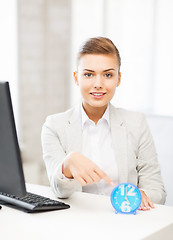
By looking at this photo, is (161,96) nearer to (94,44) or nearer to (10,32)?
(10,32)

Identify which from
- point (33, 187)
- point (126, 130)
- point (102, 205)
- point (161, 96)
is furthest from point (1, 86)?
point (161, 96)

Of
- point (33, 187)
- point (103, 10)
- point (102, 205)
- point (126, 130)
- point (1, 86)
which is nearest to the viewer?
point (1, 86)

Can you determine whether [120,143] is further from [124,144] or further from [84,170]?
[84,170]

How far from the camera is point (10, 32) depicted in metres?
3.73

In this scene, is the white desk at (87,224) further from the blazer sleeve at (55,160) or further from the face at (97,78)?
the face at (97,78)

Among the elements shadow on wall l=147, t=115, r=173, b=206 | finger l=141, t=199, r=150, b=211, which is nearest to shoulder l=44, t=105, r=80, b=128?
shadow on wall l=147, t=115, r=173, b=206

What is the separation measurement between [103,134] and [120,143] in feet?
0.32

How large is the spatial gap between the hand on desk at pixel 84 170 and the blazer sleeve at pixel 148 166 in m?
0.46

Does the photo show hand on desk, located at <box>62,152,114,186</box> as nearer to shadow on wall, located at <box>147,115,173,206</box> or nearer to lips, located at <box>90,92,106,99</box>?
lips, located at <box>90,92,106,99</box>

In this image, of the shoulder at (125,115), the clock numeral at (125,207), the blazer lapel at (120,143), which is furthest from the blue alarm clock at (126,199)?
the shoulder at (125,115)

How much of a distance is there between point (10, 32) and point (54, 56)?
0.61 m

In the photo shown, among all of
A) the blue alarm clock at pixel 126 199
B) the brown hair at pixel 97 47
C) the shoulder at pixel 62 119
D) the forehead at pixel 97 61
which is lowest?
the blue alarm clock at pixel 126 199

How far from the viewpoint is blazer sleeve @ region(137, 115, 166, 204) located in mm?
1733

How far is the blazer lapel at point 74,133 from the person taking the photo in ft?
5.93
